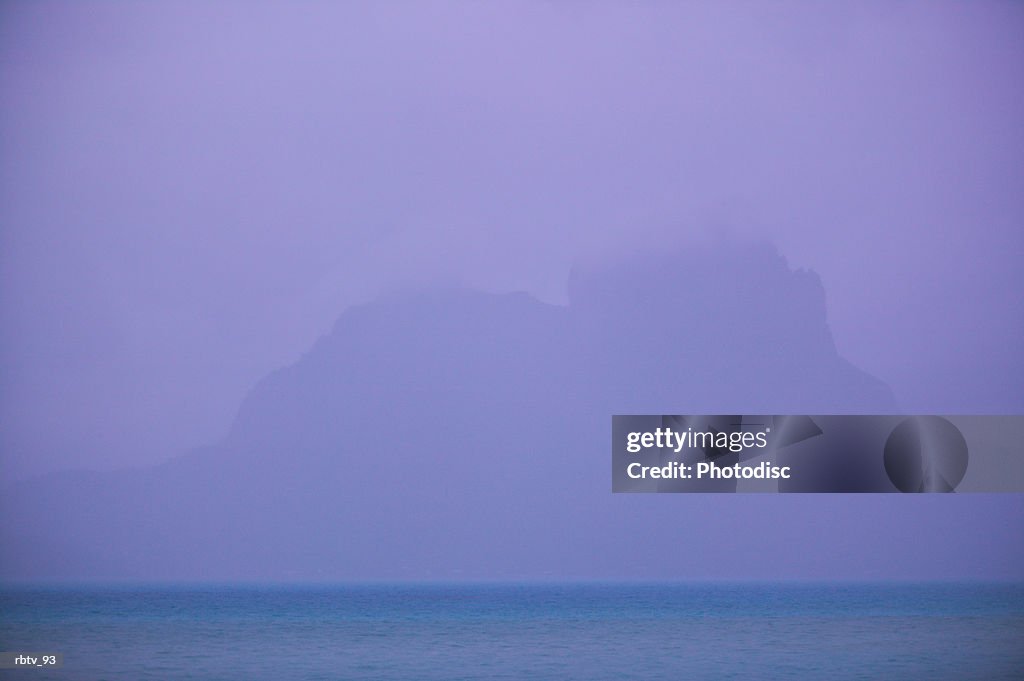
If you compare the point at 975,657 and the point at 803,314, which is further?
the point at 803,314

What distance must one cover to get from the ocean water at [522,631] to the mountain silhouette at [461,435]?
217 millimetres

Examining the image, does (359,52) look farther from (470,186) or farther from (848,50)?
(848,50)

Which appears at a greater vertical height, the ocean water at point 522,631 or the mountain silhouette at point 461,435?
the mountain silhouette at point 461,435

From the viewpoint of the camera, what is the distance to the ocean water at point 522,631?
6719mm

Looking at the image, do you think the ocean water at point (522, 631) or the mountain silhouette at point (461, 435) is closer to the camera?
the ocean water at point (522, 631)

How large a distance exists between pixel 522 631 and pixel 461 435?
1.21 metres

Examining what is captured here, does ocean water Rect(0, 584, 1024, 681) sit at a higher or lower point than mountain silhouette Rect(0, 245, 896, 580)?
lower

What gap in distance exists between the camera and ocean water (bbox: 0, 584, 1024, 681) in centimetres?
672

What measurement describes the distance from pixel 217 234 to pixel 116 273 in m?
0.63

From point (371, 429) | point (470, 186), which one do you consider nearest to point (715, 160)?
point (470, 186)

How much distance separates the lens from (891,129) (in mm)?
7441

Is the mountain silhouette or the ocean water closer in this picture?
the ocean water

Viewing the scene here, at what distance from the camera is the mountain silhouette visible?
7.25 meters

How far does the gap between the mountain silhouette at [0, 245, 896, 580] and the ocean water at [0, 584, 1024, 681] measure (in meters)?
0.22
